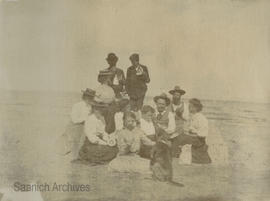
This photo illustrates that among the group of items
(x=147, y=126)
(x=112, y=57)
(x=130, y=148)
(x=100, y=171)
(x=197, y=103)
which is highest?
(x=112, y=57)

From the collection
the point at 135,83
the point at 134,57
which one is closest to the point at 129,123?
the point at 135,83

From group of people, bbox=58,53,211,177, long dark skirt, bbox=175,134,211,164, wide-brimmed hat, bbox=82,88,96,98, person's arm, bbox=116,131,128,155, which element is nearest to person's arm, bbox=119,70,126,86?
group of people, bbox=58,53,211,177

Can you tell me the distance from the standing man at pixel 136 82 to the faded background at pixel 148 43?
0.11 feet

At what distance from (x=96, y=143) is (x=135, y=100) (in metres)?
0.27

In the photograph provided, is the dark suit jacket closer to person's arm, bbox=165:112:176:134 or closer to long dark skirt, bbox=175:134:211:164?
person's arm, bbox=165:112:176:134

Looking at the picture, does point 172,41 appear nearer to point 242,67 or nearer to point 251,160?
point 242,67

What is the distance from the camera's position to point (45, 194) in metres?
1.78

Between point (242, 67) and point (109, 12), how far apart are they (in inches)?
26.7

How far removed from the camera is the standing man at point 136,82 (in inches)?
73.2

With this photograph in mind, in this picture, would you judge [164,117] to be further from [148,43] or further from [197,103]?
[148,43]

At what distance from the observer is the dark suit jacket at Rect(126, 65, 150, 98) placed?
6.11 feet

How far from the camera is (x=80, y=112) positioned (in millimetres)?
1830

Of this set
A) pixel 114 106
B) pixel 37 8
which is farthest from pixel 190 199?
pixel 37 8

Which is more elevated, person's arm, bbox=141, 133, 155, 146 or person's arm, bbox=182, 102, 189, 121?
person's arm, bbox=182, 102, 189, 121
